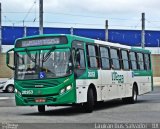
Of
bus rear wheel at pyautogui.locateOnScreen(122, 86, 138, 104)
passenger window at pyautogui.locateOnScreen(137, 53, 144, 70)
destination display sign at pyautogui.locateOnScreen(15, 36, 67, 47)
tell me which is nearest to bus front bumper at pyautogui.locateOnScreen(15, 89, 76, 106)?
destination display sign at pyautogui.locateOnScreen(15, 36, 67, 47)

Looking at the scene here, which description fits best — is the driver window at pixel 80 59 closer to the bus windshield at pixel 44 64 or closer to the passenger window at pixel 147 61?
the bus windshield at pixel 44 64

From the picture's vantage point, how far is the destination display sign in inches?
728

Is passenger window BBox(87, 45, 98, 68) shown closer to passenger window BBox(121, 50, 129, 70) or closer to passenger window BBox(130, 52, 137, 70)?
passenger window BBox(121, 50, 129, 70)

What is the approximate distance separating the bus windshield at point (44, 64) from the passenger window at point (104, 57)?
3.16 meters

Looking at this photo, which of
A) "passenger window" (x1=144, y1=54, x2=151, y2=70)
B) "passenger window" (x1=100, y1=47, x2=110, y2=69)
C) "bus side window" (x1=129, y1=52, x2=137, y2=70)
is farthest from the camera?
"passenger window" (x1=144, y1=54, x2=151, y2=70)

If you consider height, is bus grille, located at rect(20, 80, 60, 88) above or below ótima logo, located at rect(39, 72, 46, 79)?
below

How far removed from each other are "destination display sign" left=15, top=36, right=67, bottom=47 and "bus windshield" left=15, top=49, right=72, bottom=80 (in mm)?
312

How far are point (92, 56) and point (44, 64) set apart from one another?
245cm

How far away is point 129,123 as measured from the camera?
15.0 m

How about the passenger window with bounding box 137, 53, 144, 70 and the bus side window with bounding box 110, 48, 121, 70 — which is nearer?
the bus side window with bounding box 110, 48, 121, 70

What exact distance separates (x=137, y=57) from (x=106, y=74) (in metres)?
5.21

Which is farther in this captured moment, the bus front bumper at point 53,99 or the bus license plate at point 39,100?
the bus license plate at point 39,100

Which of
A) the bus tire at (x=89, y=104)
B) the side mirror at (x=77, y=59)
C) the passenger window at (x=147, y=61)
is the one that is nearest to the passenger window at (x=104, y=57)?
the bus tire at (x=89, y=104)

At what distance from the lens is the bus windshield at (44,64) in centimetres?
1816
